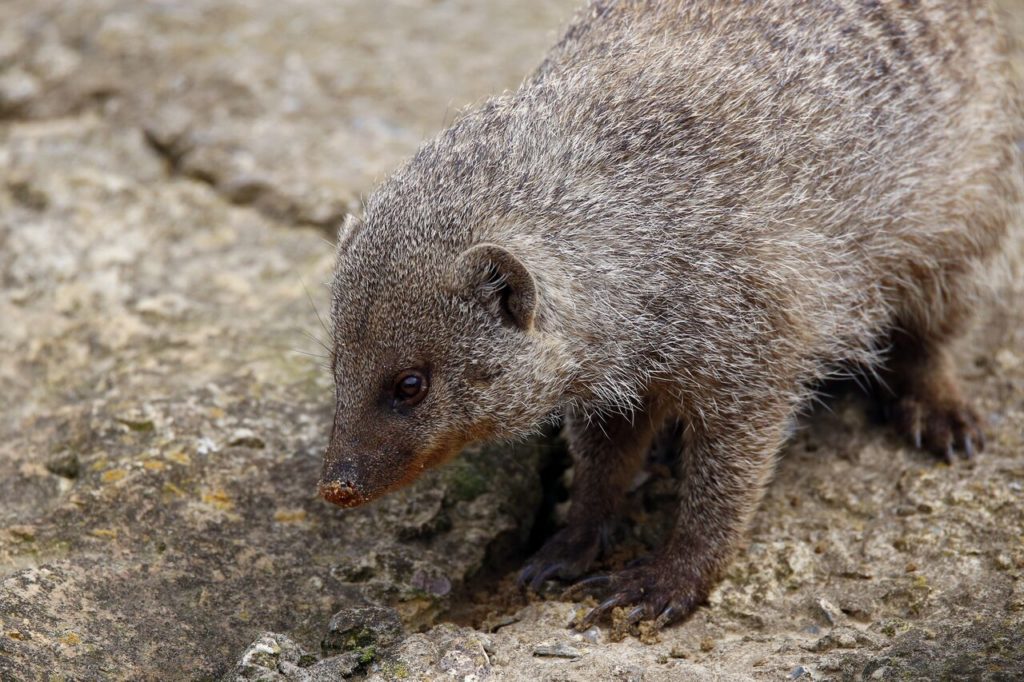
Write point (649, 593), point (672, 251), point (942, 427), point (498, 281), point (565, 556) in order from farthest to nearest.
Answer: point (942, 427), point (565, 556), point (649, 593), point (672, 251), point (498, 281)

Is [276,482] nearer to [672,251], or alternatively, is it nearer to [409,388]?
[409,388]

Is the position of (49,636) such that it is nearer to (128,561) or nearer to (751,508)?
(128,561)

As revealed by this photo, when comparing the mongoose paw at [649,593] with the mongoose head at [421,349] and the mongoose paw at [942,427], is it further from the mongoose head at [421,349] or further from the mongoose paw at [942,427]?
the mongoose paw at [942,427]

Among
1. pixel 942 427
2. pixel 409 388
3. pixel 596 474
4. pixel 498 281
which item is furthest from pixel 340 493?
pixel 942 427

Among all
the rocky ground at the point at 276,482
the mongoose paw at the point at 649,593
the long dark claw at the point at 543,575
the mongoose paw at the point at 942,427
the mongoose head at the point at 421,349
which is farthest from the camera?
the mongoose paw at the point at 942,427

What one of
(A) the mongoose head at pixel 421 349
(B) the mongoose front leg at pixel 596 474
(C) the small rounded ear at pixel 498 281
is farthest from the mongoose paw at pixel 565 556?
(C) the small rounded ear at pixel 498 281

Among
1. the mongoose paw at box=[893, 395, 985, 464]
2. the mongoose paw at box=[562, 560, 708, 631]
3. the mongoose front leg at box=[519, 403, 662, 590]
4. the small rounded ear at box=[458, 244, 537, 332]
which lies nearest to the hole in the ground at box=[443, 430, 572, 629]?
the mongoose front leg at box=[519, 403, 662, 590]

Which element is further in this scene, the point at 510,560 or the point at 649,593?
the point at 510,560

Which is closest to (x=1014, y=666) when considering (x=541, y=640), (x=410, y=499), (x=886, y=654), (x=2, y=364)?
(x=886, y=654)
